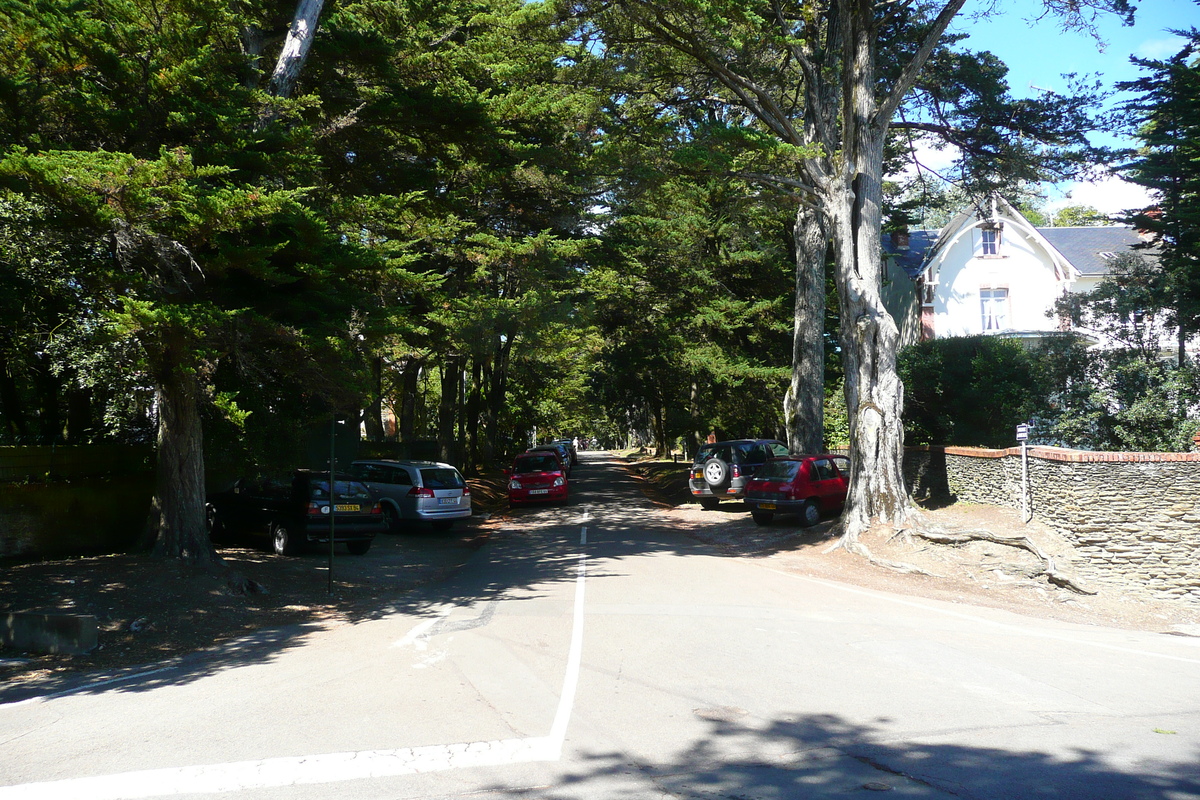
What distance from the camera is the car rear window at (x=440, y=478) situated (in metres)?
19.9

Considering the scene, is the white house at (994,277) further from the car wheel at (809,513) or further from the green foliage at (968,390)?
the car wheel at (809,513)

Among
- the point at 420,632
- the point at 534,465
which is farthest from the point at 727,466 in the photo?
the point at 420,632

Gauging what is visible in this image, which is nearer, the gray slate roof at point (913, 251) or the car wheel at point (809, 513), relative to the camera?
the car wheel at point (809, 513)

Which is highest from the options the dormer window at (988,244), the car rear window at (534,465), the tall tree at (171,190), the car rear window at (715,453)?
the dormer window at (988,244)

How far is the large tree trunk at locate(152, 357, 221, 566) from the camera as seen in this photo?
11.6 meters

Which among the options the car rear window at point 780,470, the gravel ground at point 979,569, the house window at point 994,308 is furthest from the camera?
the house window at point 994,308

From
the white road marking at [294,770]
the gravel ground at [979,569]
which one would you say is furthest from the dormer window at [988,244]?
the white road marking at [294,770]

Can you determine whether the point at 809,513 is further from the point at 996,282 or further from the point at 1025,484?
the point at 996,282

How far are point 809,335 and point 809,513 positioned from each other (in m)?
5.83

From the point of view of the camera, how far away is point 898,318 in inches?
1590

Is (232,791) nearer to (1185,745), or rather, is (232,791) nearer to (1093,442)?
(1185,745)

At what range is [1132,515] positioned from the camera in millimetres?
13969

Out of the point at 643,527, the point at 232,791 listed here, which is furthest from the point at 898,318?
the point at 232,791

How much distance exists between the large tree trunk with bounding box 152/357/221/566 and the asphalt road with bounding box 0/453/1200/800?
3381 mm
